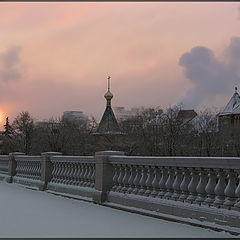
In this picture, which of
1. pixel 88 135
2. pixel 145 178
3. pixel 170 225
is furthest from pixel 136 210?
pixel 88 135

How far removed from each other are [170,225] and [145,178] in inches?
80.6

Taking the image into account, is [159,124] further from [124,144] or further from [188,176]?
[188,176]

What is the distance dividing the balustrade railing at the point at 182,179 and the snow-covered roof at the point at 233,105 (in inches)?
3181

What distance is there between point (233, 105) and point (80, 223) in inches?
3542

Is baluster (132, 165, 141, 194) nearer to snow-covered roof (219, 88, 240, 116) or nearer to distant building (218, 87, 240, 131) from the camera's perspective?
distant building (218, 87, 240, 131)

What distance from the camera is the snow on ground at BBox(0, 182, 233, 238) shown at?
25.2 ft

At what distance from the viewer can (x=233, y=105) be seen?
9531cm

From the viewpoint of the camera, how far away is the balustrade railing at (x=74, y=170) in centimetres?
1303

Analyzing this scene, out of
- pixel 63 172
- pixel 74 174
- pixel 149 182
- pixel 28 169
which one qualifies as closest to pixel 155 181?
pixel 149 182

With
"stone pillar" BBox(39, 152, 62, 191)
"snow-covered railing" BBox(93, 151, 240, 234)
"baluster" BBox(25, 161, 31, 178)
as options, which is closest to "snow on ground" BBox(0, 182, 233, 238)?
"snow-covered railing" BBox(93, 151, 240, 234)

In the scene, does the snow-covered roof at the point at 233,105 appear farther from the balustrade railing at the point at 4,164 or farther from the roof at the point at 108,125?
the balustrade railing at the point at 4,164

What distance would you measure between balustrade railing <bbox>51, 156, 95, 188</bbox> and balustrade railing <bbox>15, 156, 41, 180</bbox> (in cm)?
188

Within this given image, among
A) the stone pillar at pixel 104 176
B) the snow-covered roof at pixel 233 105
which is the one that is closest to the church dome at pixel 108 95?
the snow-covered roof at pixel 233 105

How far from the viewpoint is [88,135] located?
251ft
